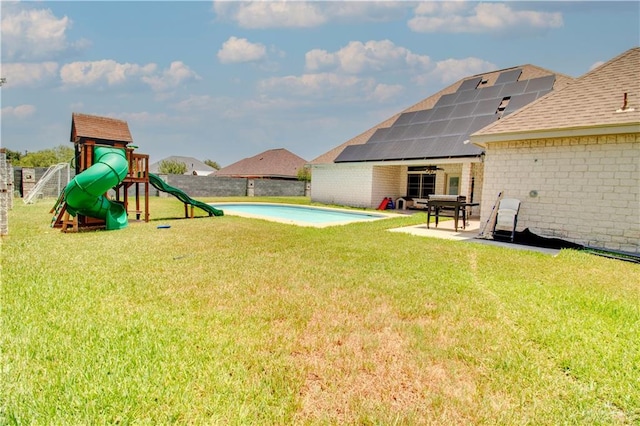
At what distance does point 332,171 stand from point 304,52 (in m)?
7.31

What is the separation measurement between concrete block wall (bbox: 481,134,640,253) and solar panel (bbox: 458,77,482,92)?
1327 centimetres

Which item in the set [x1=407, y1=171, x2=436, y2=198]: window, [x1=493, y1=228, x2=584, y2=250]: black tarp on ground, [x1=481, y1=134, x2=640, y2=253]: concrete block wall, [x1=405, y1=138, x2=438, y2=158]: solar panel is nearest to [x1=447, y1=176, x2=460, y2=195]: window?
[x1=407, y1=171, x2=436, y2=198]: window

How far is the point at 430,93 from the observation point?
23016mm

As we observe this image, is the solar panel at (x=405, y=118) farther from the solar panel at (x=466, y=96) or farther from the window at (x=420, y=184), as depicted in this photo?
the window at (x=420, y=184)

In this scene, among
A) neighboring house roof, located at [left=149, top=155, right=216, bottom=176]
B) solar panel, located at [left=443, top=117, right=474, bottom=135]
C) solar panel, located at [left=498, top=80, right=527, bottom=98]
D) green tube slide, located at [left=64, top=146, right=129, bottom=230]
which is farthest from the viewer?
neighboring house roof, located at [left=149, top=155, right=216, bottom=176]

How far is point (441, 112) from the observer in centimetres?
1961

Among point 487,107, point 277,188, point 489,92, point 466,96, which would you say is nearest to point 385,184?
point 487,107

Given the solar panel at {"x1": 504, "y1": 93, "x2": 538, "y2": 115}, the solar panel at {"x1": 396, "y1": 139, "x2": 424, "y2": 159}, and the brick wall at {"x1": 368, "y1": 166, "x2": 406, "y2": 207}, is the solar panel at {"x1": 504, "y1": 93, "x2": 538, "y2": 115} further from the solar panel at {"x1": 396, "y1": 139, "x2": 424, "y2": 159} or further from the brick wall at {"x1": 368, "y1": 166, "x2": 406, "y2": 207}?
the brick wall at {"x1": 368, "y1": 166, "x2": 406, "y2": 207}

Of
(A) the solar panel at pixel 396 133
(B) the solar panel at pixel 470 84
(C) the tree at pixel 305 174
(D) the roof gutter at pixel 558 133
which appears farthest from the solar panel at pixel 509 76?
(C) the tree at pixel 305 174

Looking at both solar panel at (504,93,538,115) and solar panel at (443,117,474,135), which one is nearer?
solar panel at (504,93,538,115)

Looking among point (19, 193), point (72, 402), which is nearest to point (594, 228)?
point (72, 402)

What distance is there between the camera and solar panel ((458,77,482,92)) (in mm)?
20555

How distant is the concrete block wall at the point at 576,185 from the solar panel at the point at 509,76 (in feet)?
39.8

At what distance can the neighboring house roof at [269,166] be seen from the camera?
46.0 metres
